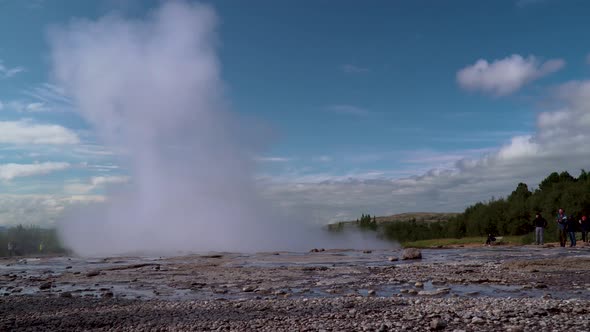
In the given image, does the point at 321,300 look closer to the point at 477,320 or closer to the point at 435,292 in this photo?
the point at 435,292

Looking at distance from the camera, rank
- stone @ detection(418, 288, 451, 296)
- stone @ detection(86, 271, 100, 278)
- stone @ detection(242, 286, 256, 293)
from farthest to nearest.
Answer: stone @ detection(86, 271, 100, 278), stone @ detection(242, 286, 256, 293), stone @ detection(418, 288, 451, 296)

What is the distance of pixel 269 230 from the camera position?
54.6 metres

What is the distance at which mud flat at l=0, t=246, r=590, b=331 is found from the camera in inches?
354

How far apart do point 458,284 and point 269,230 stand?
4090cm

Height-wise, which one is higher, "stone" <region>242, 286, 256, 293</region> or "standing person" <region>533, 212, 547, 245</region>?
"standing person" <region>533, 212, 547, 245</region>

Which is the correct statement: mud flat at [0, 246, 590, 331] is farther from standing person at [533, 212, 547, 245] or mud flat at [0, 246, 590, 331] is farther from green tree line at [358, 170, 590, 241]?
green tree line at [358, 170, 590, 241]

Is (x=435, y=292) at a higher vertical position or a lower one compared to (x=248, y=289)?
higher

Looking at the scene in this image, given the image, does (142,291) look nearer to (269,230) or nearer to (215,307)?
(215,307)

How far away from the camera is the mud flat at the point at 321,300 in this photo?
899 cm

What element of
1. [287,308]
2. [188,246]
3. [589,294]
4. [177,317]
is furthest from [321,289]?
[188,246]

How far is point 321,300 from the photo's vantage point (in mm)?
11859

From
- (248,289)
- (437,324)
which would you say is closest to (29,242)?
(248,289)

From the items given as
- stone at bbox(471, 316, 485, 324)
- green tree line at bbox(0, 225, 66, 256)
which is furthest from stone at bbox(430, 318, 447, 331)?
green tree line at bbox(0, 225, 66, 256)

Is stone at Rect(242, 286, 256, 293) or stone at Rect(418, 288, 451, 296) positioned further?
stone at Rect(242, 286, 256, 293)
